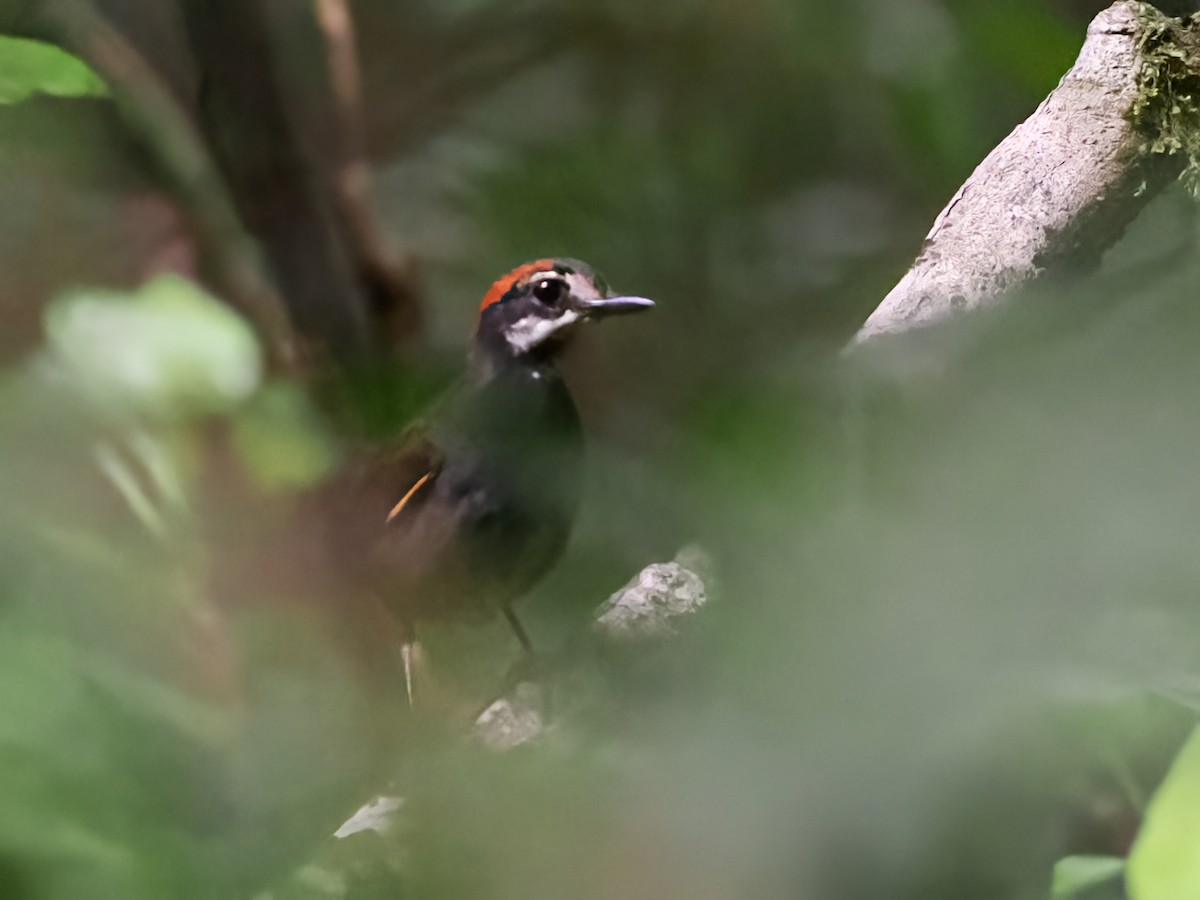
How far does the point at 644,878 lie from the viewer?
0.26 meters

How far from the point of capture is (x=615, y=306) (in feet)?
1.72

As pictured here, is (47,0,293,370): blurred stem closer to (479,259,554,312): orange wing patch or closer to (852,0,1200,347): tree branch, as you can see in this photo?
(479,259,554,312): orange wing patch

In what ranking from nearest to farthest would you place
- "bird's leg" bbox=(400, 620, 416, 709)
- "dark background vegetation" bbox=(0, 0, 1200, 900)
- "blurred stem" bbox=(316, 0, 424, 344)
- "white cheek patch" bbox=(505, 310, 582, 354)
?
"dark background vegetation" bbox=(0, 0, 1200, 900), "bird's leg" bbox=(400, 620, 416, 709), "white cheek patch" bbox=(505, 310, 582, 354), "blurred stem" bbox=(316, 0, 424, 344)

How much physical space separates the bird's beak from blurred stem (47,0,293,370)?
18 centimetres

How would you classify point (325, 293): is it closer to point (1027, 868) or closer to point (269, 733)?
point (269, 733)

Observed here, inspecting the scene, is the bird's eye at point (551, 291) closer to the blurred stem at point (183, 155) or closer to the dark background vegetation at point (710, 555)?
the dark background vegetation at point (710, 555)

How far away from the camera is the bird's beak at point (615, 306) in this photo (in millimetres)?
522

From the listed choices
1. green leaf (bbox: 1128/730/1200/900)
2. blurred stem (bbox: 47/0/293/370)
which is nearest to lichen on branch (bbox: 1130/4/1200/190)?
green leaf (bbox: 1128/730/1200/900)

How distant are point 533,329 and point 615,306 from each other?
5cm

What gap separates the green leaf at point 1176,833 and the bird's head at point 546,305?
334 millimetres

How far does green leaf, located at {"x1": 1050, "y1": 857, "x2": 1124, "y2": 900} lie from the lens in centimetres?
28

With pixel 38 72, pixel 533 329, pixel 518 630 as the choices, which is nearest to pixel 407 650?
pixel 518 630

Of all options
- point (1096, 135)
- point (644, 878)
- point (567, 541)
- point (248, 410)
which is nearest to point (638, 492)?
point (567, 541)

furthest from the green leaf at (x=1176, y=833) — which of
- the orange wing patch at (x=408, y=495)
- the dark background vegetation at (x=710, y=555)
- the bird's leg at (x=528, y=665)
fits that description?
the orange wing patch at (x=408, y=495)
